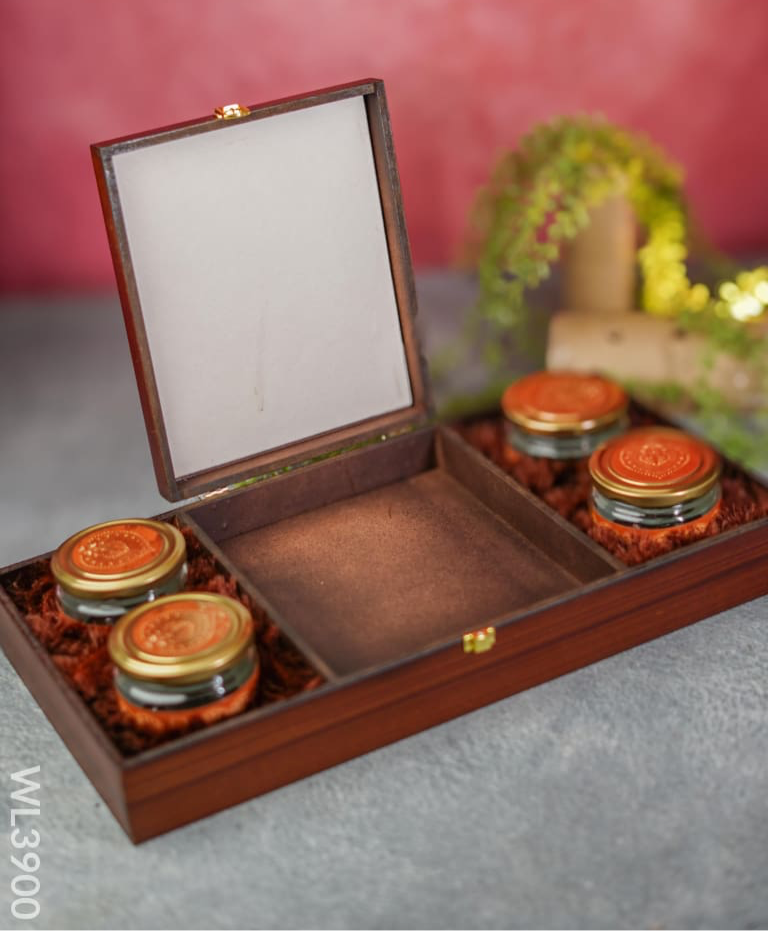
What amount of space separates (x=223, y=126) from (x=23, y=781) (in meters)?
0.72

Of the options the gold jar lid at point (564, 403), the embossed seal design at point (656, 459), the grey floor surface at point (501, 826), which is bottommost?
the grey floor surface at point (501, 826)

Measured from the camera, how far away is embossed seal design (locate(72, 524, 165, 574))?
1517 mm

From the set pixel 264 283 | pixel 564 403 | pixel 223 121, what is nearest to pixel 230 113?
pixel 223 121

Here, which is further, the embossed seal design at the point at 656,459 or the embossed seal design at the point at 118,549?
the embossed seal design at the point at 656,459

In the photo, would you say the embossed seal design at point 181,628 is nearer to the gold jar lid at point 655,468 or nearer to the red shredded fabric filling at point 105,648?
the red shredded fabric filling at point 105,648

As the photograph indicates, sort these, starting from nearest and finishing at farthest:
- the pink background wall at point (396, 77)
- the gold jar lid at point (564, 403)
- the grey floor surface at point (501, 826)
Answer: the grey floor surface at point (501, 826) < the gold jar lid at point (564, 403) < the pink background wall at point (396, 77)

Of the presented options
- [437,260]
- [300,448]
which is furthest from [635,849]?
[437,260]

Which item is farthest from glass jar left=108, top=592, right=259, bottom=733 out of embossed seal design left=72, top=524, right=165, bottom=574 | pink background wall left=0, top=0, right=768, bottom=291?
pink background wall left=0, top=0, right=768, bottom=291

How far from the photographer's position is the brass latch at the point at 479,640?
1418mm

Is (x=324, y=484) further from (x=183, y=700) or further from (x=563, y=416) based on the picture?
(x=183, y=700)

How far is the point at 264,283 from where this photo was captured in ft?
5.46

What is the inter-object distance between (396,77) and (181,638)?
4.29 feet

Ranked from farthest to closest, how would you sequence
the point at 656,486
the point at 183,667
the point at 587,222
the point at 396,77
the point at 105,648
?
the point at 396,77 < the point at 587,222 < the point at 656,486 < the point at 105,648 < the point at 183,667

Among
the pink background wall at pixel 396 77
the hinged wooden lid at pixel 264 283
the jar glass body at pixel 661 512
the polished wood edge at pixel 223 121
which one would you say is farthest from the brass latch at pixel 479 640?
the pink background wall at pixel 396 77
